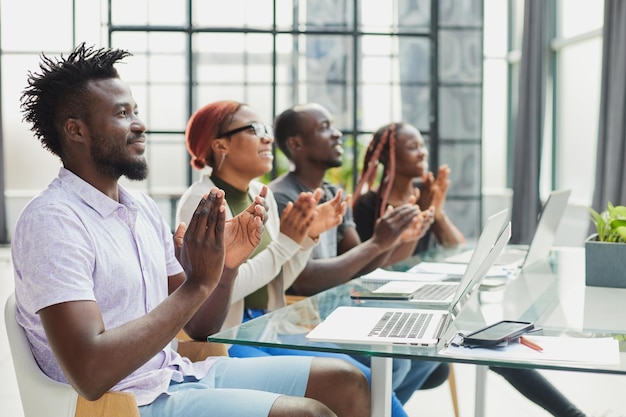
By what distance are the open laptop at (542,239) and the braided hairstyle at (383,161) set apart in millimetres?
528

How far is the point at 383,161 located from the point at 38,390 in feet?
8.07

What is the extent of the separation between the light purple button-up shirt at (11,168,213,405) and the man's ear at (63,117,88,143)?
0.07 m

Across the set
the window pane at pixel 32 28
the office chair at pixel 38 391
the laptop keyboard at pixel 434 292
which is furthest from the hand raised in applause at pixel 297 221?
the window pane at pixel 32 28

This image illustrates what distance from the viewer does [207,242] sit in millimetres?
1570

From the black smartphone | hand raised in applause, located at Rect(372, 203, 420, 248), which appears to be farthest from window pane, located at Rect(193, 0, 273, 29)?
the black smartphone

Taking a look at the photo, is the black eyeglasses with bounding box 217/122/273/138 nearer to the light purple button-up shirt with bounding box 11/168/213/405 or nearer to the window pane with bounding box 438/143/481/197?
the light purple button-up shirt with bounding box 11/168/213/405

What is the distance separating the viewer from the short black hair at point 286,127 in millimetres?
3400

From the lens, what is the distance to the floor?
3.30m

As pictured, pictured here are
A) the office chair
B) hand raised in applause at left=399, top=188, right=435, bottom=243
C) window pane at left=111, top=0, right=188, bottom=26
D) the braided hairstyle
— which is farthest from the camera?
window pane at left=111, top=0, right=188, bottom=26

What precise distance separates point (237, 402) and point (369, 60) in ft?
18.7

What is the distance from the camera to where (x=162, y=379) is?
1708mm

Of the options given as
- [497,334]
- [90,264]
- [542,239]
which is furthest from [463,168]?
[90,264]

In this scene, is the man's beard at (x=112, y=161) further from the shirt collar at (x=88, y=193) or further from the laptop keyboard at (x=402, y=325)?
the laptop keyboard at (x=402, y=325)

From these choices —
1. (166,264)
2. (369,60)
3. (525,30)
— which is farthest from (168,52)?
(166,264)
